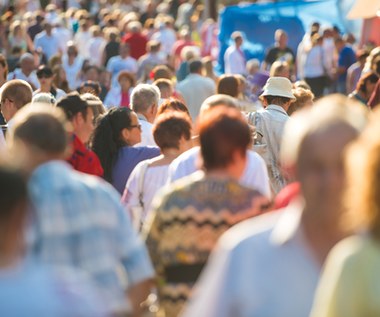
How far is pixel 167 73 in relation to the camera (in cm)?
1730

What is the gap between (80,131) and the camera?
9242 millimetres

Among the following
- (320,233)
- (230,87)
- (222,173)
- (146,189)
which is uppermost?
(320,233)

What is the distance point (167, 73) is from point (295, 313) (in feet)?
41.9

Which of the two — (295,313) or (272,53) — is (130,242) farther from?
(272,53)

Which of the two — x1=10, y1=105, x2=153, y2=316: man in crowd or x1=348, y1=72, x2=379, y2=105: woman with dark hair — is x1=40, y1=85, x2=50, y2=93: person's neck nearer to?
x1=348, y1=72, x2=379, y2=105: woman with dark hair

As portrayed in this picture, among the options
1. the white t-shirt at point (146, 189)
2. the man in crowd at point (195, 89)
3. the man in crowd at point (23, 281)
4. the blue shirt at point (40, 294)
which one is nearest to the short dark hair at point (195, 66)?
the man in crowd at point (195, 89)

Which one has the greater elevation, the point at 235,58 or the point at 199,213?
the point at 199,213

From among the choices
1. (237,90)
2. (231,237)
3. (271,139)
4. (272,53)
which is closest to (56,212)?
(231,237)

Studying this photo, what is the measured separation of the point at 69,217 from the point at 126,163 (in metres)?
4.60

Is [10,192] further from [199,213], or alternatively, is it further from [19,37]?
[19,37]

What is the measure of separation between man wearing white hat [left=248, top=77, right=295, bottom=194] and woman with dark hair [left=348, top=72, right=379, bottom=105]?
10.3 feet

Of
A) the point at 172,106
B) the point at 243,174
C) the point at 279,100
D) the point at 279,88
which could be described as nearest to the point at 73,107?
the point at 172,106

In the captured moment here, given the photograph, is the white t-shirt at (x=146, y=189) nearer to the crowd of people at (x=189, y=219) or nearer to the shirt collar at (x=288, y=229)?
the crowd of people at (x=189, y=219)

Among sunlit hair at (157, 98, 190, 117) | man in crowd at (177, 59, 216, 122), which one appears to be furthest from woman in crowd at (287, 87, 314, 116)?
man in crowd at (177, 59, 216, 122)
